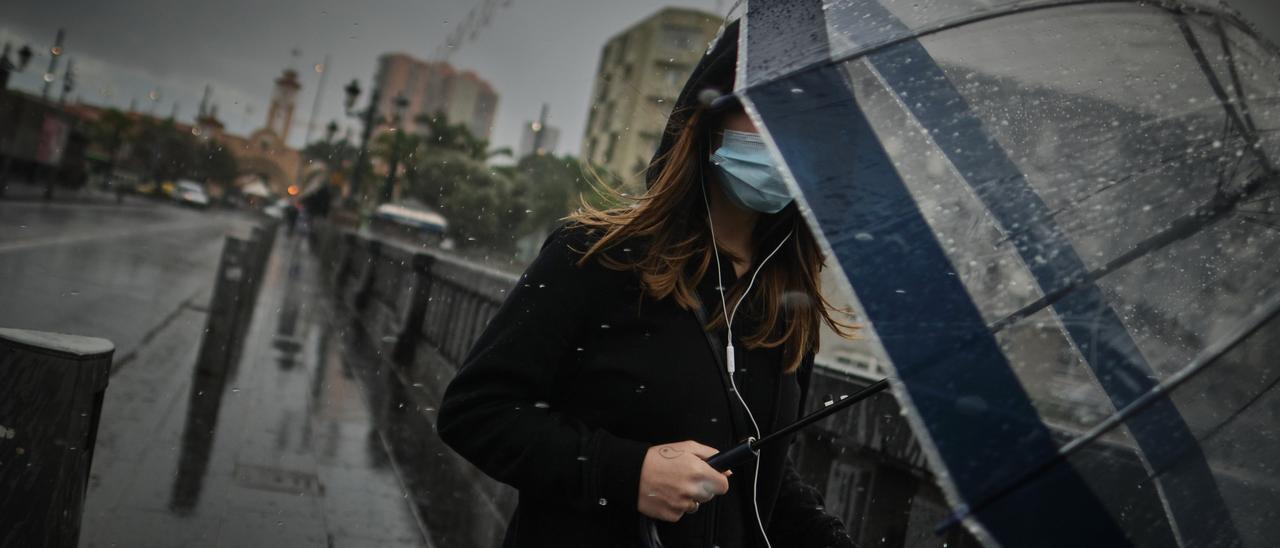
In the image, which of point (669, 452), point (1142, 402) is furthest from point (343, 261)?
point (1142, 402)

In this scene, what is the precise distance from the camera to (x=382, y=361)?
10.8 metres

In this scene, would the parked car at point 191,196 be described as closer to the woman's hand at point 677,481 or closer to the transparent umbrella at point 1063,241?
the woman's hand at point 677,481

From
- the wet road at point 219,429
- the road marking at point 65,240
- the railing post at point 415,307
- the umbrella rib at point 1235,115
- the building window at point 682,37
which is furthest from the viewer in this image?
the building window at point 682,37

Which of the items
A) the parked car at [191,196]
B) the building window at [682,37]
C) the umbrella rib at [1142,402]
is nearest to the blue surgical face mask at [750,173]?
the umbrella rib at [1142,402]

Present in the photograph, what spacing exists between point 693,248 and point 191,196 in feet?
240

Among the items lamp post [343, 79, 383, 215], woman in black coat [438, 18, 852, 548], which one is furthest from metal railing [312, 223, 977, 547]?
A: lamp post [343, 79, 383, 215]

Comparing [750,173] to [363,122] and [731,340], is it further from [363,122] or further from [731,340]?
[363,122]

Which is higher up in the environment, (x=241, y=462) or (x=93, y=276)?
(x=241, y=462)

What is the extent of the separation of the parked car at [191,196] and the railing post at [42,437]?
232ft

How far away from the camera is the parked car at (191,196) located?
2635 inches

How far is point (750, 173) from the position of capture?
187 centimetres

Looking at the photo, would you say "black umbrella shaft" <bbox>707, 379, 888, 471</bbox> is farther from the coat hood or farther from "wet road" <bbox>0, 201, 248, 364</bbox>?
"wet road" <bbox>0, 201, 248, 364</bbox>

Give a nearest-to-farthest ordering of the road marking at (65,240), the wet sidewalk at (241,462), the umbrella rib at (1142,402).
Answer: the umbrella rib at (1142,402), the wet sidewalk at (241,462), the road marking at (65,240)

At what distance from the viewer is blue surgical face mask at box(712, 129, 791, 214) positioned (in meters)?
1.86
